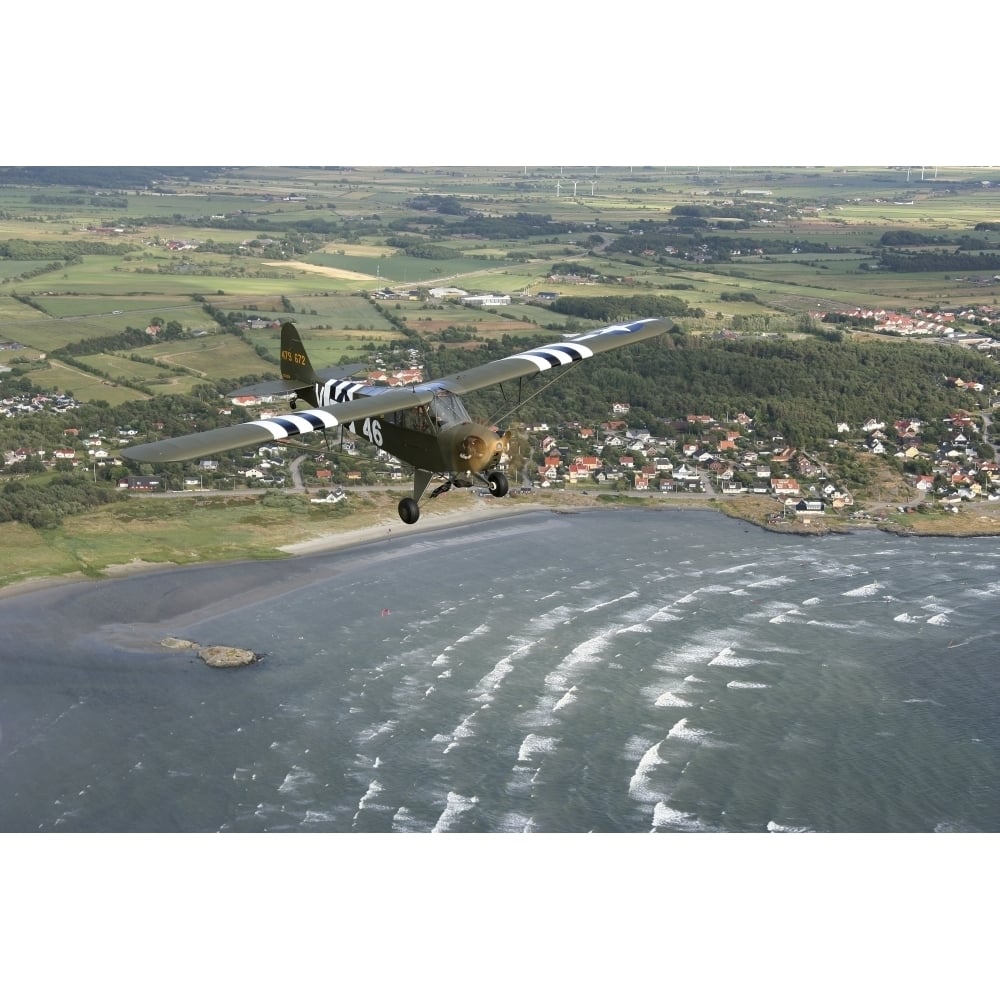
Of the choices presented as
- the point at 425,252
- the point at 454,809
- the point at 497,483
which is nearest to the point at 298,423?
the point at 497,483

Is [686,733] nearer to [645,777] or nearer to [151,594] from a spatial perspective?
[645,777]

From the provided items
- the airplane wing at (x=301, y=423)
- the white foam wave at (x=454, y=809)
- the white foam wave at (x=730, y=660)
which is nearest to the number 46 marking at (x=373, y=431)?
the airplane wing at (x=301, y=423)

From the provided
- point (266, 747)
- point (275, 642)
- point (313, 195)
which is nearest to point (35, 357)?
point (275, 642)

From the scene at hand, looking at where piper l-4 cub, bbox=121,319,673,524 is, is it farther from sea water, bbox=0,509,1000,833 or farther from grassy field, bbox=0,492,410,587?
grassy field, bbox=0,492,410,587

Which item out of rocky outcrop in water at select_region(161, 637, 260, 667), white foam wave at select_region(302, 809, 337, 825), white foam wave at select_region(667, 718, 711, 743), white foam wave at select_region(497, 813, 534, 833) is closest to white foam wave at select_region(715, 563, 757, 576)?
white foam wave at select_region(667, 718, 711, 743)

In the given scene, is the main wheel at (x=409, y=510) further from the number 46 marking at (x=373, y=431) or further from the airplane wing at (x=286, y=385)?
the airplane wing at (x=286, y=385)
